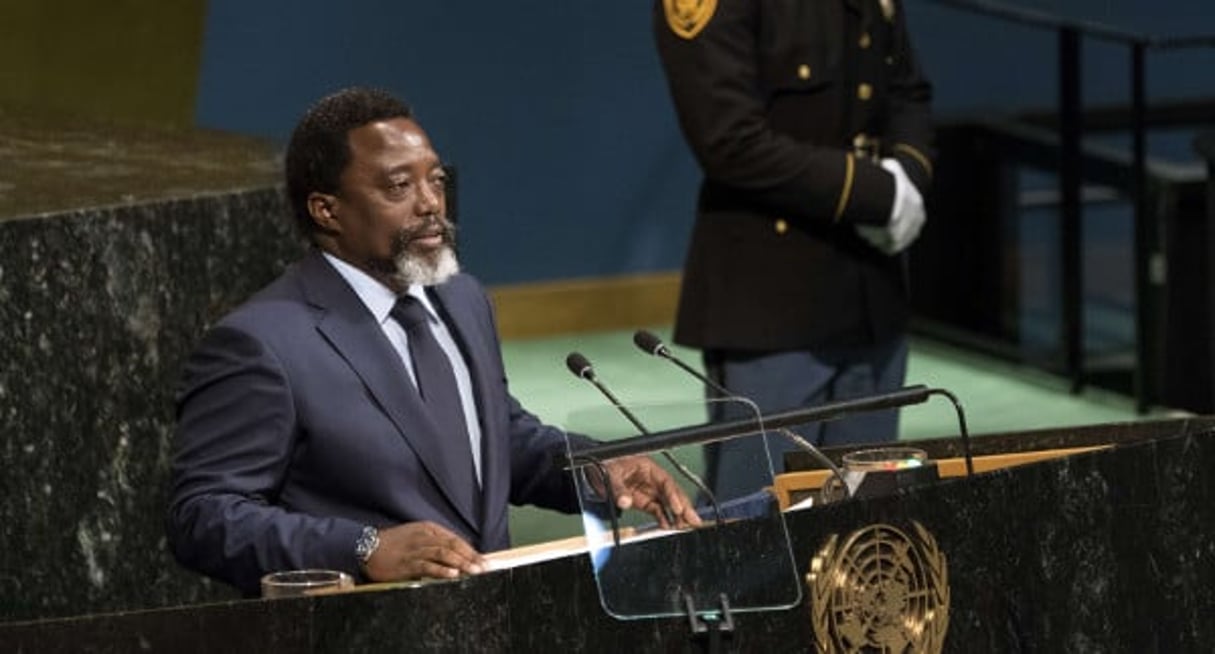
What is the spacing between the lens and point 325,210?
4328 millimetres

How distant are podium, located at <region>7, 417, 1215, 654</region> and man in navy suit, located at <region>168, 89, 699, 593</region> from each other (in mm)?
609

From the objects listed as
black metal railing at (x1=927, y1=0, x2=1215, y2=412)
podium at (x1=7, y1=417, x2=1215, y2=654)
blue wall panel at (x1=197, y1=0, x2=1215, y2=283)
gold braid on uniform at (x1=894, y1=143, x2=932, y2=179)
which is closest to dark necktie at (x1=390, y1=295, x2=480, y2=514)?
podium at (x1=7, y1=417, x2=1215, y2=654)

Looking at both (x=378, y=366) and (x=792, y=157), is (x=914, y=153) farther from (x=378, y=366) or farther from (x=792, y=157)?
(x=378, y=366)

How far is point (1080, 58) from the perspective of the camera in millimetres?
9648

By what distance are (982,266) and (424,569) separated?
21.4 feet

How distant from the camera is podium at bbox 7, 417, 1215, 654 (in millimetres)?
3377

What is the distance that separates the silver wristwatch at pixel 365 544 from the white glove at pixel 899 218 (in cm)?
250

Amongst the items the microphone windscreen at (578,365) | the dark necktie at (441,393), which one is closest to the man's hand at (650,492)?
the microphone windscreen at (578,365)

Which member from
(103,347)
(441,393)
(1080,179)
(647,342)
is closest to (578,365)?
(647,342)

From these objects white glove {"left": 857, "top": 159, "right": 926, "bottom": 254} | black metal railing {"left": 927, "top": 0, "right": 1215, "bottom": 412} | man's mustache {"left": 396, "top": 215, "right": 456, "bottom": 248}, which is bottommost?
black metal railing {"left": 927, "top": 0, "right": 1215, "bottom": 412}

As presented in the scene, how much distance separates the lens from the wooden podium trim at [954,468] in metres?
4.04

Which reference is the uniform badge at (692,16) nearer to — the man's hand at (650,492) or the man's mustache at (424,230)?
the man's mustache at (424,230)

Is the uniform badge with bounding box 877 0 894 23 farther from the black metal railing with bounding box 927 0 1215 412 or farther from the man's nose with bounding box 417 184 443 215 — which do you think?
the black metal railing with bounding box 927 0 1215 412

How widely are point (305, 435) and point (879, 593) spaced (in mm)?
921
